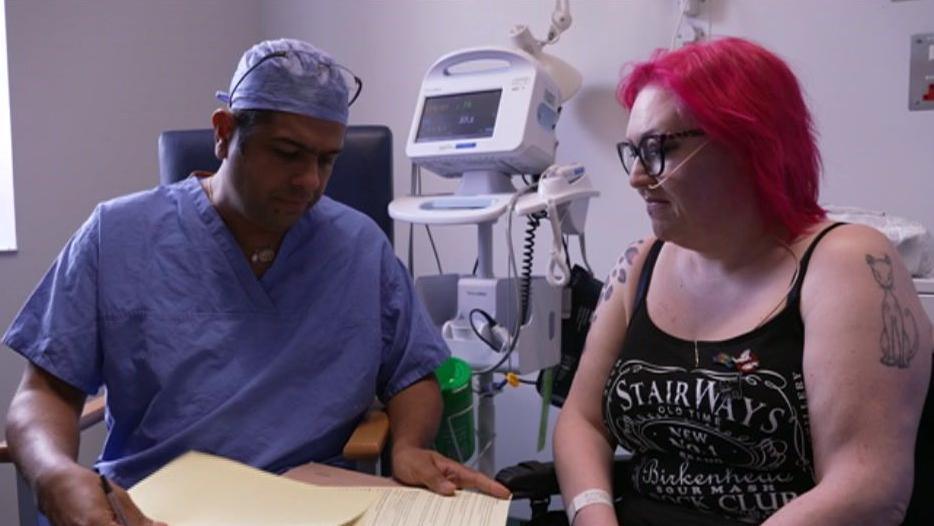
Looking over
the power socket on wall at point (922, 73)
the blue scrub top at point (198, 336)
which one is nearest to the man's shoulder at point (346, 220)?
the blue scrub top at point (198, 336)

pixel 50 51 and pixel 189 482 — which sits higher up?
pixel 50 51

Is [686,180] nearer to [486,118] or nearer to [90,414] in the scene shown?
[486,118]

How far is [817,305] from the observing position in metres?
0.98

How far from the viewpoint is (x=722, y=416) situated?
101 cm

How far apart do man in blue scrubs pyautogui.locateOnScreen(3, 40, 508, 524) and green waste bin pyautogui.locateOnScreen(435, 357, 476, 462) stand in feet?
0.55

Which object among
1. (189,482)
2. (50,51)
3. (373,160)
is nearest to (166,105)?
(50,51)

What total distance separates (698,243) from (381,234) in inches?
22.5

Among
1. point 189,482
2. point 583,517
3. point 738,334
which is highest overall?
point 738,334

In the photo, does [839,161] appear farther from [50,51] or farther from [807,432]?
[50,51]

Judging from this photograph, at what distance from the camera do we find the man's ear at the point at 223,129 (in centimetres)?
117

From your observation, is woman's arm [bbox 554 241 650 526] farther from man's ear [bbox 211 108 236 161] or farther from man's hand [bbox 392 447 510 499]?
man's ear [bbox 211 108 236 161]

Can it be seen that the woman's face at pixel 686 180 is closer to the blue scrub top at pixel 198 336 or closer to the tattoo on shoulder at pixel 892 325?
the tattoo on shoulder at pixel 892 325

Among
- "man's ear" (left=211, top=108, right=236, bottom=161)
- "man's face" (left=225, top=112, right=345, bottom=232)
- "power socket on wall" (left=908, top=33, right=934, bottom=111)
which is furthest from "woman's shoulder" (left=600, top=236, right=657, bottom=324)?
"power socket on wall" (left=908, top=33, right=934, bottom=111)

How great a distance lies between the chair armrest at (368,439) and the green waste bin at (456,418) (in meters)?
0.19
